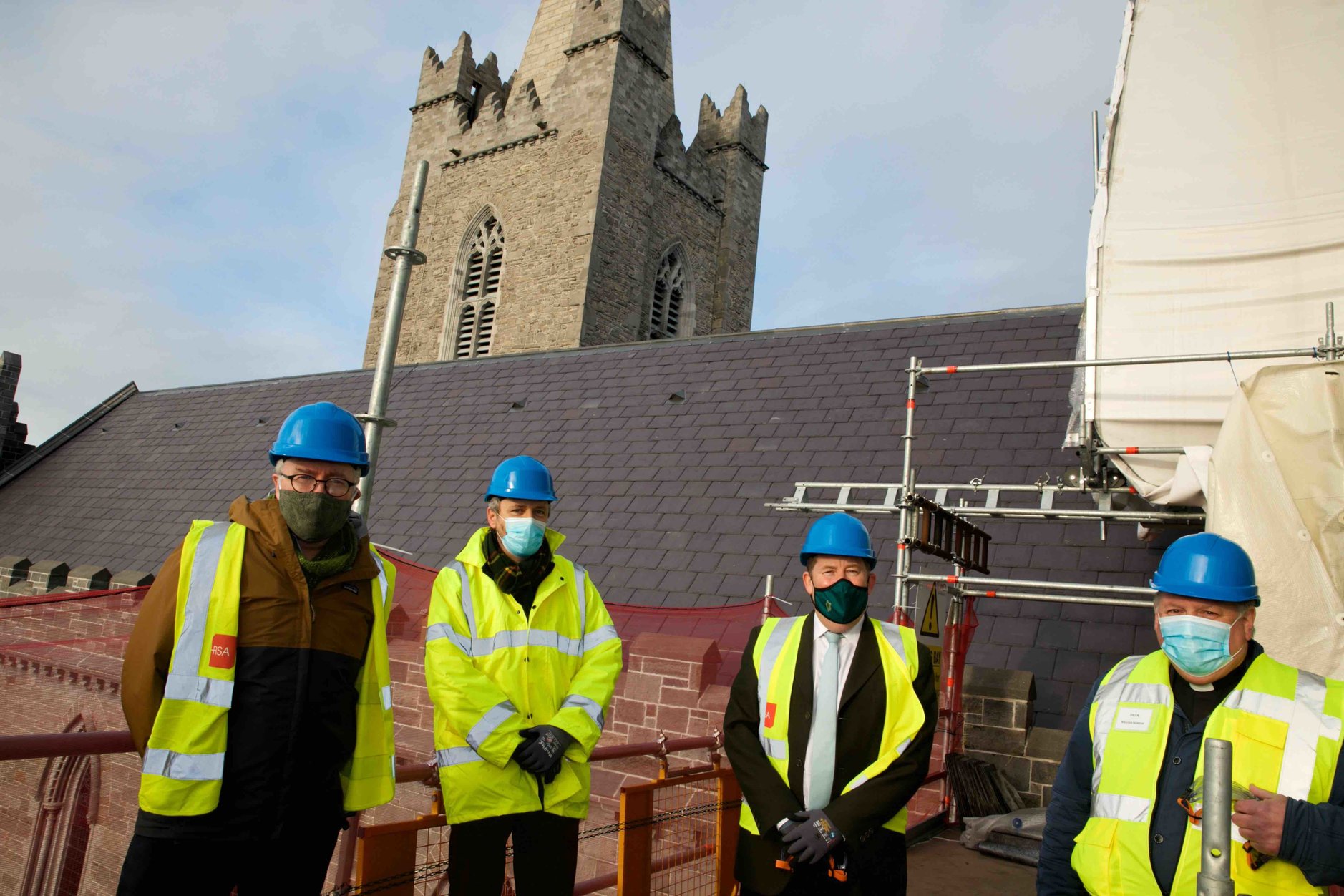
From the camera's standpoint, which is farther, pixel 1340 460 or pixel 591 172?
pixel 591 172

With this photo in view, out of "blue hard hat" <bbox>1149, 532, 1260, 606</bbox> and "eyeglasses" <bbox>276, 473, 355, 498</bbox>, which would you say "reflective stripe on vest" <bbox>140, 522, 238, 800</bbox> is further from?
"blue hard hat" <bbox>1149, 532, 1260, 606</bbox>

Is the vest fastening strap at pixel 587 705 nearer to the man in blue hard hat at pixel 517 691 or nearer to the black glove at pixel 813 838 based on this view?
the man in blue hard hat at pixel 517 691

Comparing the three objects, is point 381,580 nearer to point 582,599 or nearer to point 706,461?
point 582,599

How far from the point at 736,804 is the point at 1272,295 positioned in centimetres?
449

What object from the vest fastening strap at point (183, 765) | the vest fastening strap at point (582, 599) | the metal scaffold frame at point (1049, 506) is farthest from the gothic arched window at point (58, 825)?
the metal scaffold frame at point (1049, 506)

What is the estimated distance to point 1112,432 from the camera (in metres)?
6.50

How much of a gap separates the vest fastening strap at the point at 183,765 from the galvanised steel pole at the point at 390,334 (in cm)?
323

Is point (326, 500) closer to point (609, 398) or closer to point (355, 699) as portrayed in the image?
point (355, 699)

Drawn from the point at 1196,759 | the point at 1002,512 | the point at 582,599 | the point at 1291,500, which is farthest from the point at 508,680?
the point at 1002,512

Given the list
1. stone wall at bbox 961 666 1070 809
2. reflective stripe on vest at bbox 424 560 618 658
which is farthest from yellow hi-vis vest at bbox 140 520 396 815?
stone wall at bbox 961 666 1070 809

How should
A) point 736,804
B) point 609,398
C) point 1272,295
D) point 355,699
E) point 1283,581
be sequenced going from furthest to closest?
point 609,398 → point 1272,295 → point 736,804 → point 1283,581 → point 355,699

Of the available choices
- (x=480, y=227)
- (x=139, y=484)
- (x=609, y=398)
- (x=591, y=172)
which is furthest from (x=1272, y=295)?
(x=480, y=227)

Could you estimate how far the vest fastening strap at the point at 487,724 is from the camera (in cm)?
331

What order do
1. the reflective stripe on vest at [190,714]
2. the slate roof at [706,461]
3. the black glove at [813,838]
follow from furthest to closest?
the slate roof at [706,461], the black glove at [813,838], the reflective stripe on vest at [190,714]
